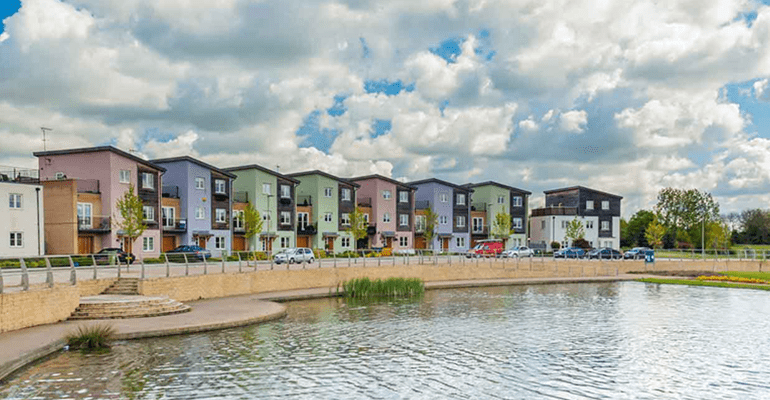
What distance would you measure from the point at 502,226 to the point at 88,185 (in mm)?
49758

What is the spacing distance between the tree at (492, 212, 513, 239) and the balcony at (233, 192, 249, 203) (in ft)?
106

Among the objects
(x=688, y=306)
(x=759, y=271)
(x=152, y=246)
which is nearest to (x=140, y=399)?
(x=688, y=306)

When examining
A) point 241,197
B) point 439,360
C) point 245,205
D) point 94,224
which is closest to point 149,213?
point 94,224

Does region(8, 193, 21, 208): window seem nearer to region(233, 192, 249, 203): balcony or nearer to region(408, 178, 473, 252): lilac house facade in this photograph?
region(233, 192, 249, 203): balcony

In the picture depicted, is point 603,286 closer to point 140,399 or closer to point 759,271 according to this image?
point 759,271

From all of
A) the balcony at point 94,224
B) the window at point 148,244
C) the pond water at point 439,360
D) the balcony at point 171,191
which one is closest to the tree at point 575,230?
the balcony at point 171,191

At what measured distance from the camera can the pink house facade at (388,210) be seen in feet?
263

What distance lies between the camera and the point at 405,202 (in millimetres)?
83188

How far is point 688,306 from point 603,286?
41.7 ft

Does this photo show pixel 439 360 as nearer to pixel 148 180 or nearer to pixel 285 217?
pixel 148 180

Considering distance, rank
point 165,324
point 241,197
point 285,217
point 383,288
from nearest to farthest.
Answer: point 165,324, point 383,288, point 241,197, point 285,217

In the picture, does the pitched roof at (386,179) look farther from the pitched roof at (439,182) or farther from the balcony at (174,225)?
the balcony at (174,225)

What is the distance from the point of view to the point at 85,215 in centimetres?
5297

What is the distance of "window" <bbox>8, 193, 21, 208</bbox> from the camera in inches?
1874
